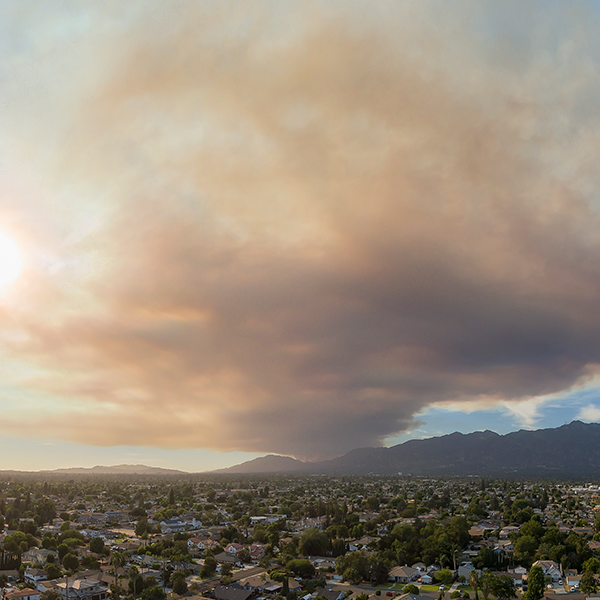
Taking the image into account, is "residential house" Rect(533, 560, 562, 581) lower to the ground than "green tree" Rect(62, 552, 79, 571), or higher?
lower

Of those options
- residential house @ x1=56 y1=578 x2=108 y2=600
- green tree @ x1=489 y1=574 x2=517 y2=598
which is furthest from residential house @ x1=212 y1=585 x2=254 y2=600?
green tree @ x1=489 y1=574 x2=517 y2=598

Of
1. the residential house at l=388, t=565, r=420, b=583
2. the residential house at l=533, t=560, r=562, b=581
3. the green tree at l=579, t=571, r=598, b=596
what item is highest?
the green tree at l=579, t=571, r=598, b=596

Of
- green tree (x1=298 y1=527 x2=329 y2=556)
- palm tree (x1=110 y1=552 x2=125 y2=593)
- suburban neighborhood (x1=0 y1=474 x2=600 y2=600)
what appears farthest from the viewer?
green tree (x1=298 y1=527 x2=329 y2=556)

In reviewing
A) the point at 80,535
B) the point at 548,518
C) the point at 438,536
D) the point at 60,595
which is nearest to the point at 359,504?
the point at 548,518

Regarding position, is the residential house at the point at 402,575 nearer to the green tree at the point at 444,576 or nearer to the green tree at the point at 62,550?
the green tree at the point at 444,576

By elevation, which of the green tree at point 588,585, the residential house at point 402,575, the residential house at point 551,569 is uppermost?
the green tree at point 588,585

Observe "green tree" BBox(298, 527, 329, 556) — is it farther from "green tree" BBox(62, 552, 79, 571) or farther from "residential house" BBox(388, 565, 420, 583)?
"green tree" BBox(62, 552, 79, 571)

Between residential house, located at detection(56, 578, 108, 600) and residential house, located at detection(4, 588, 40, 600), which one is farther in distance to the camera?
residential house, located at detection(56, 578, 108, 600)

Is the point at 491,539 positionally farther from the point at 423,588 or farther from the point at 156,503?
the point at 156,503

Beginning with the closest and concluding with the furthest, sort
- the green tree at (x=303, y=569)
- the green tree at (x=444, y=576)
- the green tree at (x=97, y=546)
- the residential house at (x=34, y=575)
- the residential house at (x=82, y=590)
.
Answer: the residential house at (x=82, y=590) → the residential house at (x=34, y=575) → the green tree at (x=444, y=576) → the green tree at (x=303, y=569) → the green tree at (x=97, y=546)

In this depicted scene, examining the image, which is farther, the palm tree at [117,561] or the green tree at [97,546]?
the green tree at [97,546]

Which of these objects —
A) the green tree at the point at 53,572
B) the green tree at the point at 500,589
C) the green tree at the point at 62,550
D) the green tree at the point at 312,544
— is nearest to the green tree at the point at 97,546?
the green tree at the point at 62,550

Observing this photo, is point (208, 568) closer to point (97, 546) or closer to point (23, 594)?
point (97, 546)
